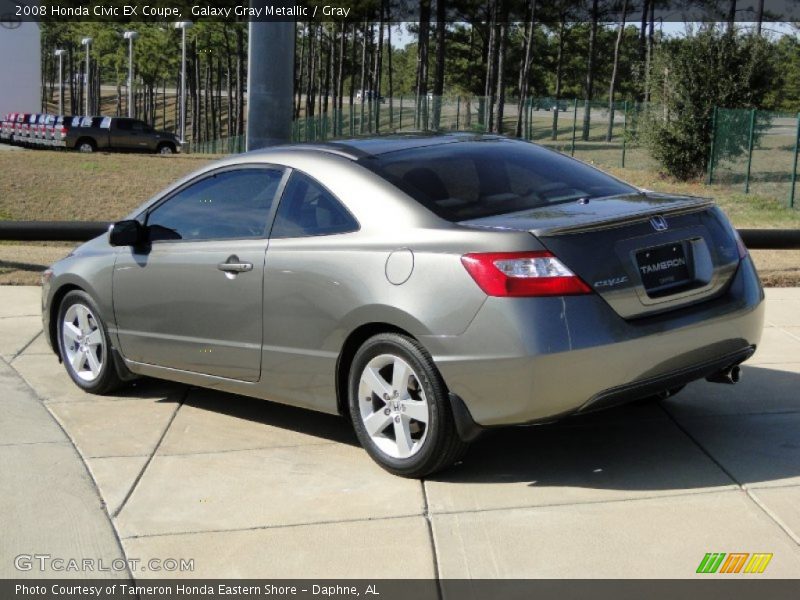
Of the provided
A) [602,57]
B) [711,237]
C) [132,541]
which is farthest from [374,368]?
[602,57]

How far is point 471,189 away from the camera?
5535 millimetres

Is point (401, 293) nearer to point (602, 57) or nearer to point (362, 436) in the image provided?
point (362, 436)

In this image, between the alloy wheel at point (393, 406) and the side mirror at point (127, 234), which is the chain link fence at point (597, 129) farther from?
the alloy wheel at point (393, 406)

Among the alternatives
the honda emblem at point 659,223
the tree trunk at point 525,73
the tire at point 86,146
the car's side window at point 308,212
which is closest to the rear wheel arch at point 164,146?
the tire at point 86,146

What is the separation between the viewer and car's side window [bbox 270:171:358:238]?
560cm

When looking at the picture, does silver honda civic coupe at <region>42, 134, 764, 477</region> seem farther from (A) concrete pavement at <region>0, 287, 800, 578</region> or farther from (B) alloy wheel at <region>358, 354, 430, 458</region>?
(A) concrete pavement at <region>0, 287, 800, 578</region>

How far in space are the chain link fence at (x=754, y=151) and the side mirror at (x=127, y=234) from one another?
63.5 ft

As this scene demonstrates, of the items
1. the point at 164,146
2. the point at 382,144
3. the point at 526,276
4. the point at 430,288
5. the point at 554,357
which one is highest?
the point at 382,144

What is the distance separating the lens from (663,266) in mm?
5180

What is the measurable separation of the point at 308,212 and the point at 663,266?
177cm

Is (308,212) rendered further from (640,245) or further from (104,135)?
(104,135)

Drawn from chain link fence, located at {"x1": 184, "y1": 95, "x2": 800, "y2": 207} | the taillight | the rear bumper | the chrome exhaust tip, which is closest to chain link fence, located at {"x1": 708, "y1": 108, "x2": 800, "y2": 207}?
chain link fence, located at {"x1": 184, "y1": 95, "x2": 800, "y2": 207}

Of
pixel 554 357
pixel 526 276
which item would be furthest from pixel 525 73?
pixel 554 357

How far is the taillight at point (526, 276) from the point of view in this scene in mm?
4797
